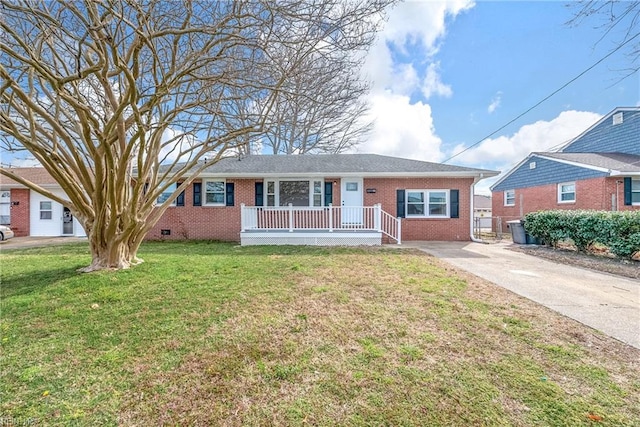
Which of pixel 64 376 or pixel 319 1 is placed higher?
pixel 319 1

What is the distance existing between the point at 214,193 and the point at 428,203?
29.2 feet

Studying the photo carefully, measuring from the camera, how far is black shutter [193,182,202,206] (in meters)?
11.7

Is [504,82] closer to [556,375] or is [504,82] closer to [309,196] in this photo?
[309,196]

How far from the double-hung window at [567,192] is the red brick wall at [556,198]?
167mm

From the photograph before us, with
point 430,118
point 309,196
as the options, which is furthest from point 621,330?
point 430,118

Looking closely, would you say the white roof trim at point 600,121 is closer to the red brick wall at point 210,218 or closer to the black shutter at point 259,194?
the black shutter at point 259,194

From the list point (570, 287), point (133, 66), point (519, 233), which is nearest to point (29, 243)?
point (133, 66)

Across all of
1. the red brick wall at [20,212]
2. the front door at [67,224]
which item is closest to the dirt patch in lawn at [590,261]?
the front door at [67,224]

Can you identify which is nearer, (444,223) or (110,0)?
(110,0)

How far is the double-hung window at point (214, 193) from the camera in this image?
11805 mm

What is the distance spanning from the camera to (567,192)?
14.6 m

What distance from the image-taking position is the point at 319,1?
4.64 metres

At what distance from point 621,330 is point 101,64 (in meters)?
7.41

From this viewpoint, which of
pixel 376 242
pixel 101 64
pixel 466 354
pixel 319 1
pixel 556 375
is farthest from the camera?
pixel 376 242
